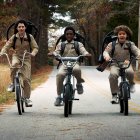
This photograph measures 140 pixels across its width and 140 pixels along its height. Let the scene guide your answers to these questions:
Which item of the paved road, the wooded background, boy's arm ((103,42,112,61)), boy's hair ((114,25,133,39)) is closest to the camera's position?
the paved road

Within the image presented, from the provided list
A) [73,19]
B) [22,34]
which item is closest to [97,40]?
[73,19]

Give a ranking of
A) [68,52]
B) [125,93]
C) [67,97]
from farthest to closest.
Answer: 1. [68,52]
2. [125,93]
3. [67,97]

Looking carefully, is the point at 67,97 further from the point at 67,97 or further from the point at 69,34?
the point at 69,34

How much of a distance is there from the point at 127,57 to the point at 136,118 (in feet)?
5.41

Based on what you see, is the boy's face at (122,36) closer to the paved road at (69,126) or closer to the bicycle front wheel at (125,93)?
the bicycle front wheel at (125,93)

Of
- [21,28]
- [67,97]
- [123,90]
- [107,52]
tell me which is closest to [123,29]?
[107,52]

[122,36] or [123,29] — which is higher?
[123,29]

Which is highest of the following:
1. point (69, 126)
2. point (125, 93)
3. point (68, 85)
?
point (68, 85)

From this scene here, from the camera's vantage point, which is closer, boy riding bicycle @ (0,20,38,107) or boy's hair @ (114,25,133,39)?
boy's hair @ (114,25,133,39)

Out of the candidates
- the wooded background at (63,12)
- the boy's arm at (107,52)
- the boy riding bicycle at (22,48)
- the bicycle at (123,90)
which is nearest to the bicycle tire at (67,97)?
the boy's arm at (107,52)

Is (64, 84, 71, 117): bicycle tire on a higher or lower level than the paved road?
higher

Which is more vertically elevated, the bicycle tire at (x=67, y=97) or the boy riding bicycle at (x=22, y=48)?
the boy riding bicycle at (x=22, y=48)

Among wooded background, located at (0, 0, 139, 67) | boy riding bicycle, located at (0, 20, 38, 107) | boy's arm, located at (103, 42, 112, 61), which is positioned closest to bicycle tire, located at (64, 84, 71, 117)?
boy's arm, located at (103, 42, 112, 61)

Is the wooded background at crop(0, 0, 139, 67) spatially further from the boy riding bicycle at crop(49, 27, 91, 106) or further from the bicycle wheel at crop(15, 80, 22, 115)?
the bicycle wheel at crop(15, 80, 22, 115)
